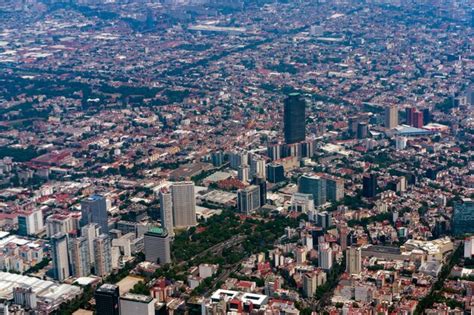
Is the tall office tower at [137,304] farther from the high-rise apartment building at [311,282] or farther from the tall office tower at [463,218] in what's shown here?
the tall office tower at [463,218]

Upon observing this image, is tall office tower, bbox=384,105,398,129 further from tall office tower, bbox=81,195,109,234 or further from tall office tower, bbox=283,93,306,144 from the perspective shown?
tall office tower, bbox=81,195,109,234

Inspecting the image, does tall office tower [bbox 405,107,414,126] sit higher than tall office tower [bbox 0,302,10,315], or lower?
higher

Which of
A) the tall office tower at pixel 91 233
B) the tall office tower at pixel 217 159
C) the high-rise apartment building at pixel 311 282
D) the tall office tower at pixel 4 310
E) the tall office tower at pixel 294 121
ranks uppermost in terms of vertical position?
the tall office tower at pixel 294 121

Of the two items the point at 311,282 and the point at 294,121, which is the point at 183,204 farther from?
the point at 294,121

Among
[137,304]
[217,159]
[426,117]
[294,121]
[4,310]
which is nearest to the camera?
[137,304]

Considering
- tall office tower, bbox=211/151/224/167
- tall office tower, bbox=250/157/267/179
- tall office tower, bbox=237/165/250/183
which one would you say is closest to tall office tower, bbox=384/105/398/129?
tall office tower, bbox=211/151/224/167

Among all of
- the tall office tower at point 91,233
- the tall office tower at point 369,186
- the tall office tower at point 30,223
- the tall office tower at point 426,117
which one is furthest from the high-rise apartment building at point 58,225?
the tall office tower at point 426,117

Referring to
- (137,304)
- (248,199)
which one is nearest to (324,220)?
(248,199)
